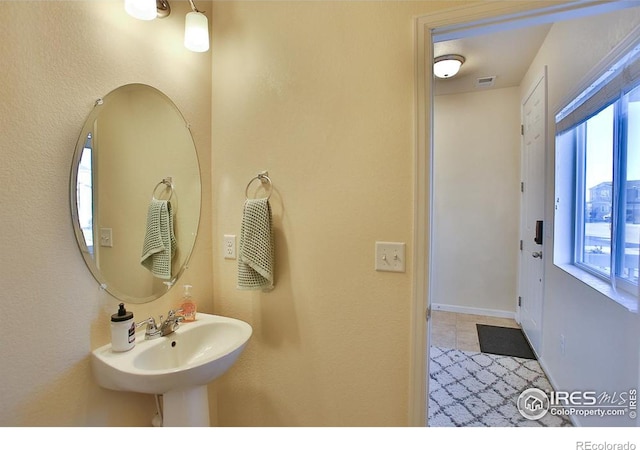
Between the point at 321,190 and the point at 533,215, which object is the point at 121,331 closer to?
the point at 321,190

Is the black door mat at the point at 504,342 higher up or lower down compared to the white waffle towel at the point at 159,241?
lower down

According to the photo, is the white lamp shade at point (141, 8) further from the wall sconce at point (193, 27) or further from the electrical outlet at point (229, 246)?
the electrical outlet at point (229, 246)

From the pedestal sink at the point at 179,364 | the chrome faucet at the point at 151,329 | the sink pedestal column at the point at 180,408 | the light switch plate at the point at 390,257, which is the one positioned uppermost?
the light switch plate at the point at 390,257

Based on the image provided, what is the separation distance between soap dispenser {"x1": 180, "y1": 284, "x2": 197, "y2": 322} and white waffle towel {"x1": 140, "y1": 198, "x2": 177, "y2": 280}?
10cm

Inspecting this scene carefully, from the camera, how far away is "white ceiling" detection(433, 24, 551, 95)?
229cm

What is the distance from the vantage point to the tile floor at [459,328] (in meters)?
2.82

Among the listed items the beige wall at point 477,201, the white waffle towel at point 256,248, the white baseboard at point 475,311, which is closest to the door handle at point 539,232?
the beige wall at point 477,201

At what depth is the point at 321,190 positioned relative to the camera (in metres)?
1.26

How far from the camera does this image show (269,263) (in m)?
1.27

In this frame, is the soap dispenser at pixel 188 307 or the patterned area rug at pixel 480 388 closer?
the soap dispenser at pixel 188 307

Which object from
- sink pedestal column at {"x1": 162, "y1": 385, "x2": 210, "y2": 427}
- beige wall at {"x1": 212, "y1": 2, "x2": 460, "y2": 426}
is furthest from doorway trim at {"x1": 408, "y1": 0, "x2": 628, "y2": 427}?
sink pedestal column at {"x1": 162, "y1": 385, "x2": 210, "y2": 427}

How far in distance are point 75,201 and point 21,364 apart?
496 mm

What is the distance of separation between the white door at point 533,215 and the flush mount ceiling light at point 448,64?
671mm

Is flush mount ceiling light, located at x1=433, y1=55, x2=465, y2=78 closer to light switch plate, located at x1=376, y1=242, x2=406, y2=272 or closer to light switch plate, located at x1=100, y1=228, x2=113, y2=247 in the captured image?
light switch plate, located at x1=376, y1=242, x2=406, y2=272
